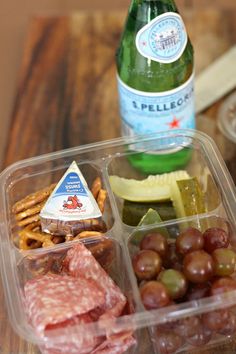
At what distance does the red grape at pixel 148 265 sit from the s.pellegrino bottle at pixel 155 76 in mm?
215

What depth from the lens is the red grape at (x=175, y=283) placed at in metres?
0.68

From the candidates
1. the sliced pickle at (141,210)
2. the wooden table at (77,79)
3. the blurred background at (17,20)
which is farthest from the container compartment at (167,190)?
the blurred background at (17,20)

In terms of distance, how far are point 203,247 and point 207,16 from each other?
60cm

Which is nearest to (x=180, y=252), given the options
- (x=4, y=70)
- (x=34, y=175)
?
(x=34, y=175)

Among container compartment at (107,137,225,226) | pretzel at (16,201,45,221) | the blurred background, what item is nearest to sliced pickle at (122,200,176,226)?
container compartment at (107,137,225,226)

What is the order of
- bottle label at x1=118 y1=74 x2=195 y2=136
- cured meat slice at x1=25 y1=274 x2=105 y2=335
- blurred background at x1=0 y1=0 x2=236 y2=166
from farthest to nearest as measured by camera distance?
blurred background at x1=0 y1=0 x2=236 y2=166, bottle label at x1=118 y1=74 x2=195 y2=136, cured meat slice at x1=25 y1=274 x2=105 y2=335

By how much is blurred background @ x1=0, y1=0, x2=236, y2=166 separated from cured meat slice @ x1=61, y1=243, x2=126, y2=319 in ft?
1.21

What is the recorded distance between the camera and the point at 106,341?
26.9 inches

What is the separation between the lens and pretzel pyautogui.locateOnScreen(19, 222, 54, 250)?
0.77 metres

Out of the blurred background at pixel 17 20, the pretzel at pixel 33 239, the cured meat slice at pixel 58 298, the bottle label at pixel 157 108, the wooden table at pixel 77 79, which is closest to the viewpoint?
the cured meat slice at pixel 58 298

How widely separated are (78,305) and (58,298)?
0.02 metres

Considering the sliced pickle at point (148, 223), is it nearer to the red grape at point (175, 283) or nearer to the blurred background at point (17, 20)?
the red grape at point (175, 283)

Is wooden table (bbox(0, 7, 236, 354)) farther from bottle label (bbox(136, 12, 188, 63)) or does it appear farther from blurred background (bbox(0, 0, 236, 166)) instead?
bottle label (bbox(136, 12, 188, 63))

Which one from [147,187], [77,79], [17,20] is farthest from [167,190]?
[17,20]
